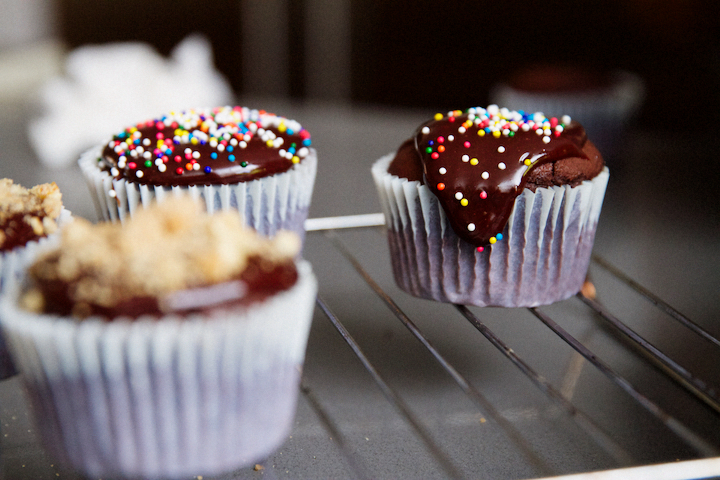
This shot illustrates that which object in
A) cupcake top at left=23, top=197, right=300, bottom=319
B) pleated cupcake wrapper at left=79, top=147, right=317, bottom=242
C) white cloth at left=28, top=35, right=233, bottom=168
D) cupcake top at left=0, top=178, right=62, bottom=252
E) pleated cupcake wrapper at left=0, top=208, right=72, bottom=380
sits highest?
cupcake top at left=23, top=197, right=300, bottom=319

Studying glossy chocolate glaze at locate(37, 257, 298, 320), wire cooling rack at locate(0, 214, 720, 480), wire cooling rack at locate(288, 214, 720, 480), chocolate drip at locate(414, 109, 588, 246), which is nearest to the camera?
glossy chocolate glaze at locate(37, 257, 298, 320)

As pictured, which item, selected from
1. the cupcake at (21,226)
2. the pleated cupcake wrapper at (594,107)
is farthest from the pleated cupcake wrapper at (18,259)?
the pleated cupcake wrapper at (594,107)

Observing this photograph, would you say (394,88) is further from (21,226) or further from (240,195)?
(21,226)

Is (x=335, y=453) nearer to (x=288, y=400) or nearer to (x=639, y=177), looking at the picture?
(x=288, y=400)

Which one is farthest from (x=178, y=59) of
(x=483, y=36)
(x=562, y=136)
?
(x=562, y=136)

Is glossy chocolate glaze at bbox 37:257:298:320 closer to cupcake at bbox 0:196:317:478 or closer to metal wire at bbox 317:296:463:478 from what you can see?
cupcake at bbox 0:196:317:478

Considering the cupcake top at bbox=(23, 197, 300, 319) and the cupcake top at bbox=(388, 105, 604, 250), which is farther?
the cupcake top at bbox=(388, 105, 604, 250)

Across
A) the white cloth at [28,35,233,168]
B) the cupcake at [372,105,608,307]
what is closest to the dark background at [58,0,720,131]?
the white cloth at [28,35,233,168]
